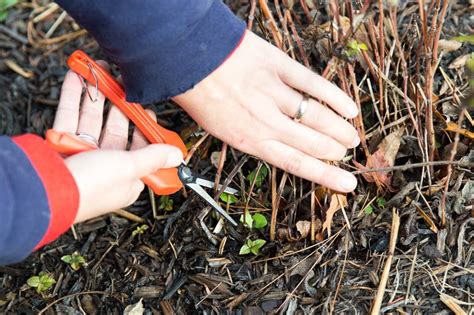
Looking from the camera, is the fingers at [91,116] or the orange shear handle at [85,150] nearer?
the orange shear handle at [85,150]

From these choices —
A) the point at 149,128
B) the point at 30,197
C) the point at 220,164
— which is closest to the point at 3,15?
the point at 149,128

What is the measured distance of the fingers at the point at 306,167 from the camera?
1.30m

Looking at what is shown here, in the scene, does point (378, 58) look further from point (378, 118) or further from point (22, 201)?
point (22, 201)

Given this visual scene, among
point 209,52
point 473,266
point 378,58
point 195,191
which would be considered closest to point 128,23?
point 209,52

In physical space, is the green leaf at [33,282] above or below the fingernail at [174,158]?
below

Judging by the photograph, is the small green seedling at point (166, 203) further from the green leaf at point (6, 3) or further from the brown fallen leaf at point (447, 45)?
the green leaf at point (6, 3)

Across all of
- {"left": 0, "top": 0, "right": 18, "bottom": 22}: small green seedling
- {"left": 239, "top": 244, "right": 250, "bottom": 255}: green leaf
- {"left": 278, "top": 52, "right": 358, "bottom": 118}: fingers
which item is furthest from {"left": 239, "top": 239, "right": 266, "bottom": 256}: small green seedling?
{"left": 0, "top": 0, "right": 18, "bottom": 22}: small green seedling

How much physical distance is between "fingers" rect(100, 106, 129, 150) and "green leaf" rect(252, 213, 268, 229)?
314 millimetres

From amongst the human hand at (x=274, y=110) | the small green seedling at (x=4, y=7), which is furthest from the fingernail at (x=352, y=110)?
the small green seedling at (x=4, y=7)

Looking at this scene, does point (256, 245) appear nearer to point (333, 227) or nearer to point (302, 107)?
point (333, 227)

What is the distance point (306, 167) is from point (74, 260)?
0.56m

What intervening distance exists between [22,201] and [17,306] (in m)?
0.48

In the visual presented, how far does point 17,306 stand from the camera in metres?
1.46

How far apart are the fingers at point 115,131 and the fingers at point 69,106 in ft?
0.22
